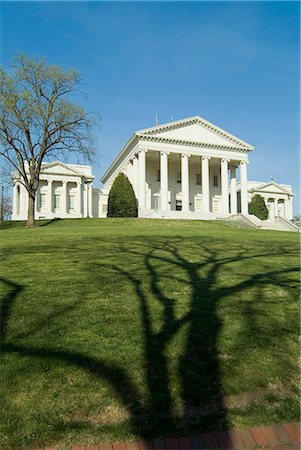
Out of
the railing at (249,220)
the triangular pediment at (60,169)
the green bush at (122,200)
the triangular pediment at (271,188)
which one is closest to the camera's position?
the railing at (249,220)

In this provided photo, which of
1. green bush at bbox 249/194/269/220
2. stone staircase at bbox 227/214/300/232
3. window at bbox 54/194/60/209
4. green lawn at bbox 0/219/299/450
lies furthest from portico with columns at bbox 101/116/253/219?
green lawn at bbox 0/219/299/450

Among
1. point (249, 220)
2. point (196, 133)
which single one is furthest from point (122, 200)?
point (196, 133)

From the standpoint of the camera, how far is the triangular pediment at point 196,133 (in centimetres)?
4800

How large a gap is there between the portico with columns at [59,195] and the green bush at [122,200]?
66.9ft

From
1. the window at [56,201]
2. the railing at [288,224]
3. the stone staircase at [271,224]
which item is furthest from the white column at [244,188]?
the window at [56,201]

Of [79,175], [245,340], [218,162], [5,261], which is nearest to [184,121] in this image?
[218,162]

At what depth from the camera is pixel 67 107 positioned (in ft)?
95.8

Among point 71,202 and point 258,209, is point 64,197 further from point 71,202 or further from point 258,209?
point 258,209

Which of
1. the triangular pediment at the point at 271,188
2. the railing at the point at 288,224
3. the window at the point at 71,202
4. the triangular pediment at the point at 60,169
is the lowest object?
the railing at the point at 288,224

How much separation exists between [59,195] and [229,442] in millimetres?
60619

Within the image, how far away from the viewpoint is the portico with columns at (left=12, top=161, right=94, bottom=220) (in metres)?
58.8

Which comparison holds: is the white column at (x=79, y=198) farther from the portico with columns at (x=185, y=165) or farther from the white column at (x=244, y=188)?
the white column at (x=244, y=188)

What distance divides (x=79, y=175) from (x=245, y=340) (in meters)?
59.2

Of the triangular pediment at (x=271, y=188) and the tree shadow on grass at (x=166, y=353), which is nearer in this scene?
the tree shadow on grass at (x=166, y=353)
